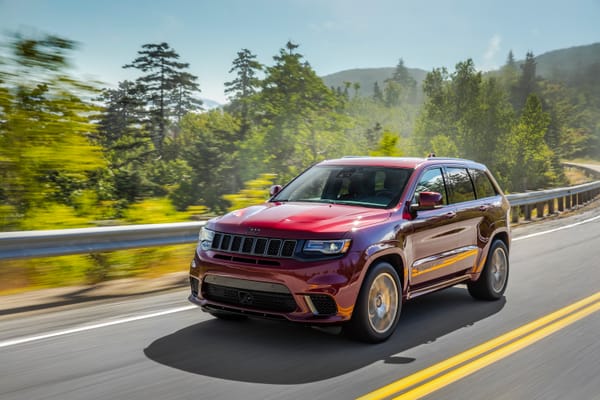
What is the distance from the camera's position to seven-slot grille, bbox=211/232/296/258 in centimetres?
546

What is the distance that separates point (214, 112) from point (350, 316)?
100774 mm

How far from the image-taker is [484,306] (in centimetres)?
771

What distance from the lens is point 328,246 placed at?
5477 millimetres

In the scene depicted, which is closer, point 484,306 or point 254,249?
point 254,249

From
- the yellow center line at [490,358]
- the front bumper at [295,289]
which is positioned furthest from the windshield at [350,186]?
the yellow center line at [490,358]

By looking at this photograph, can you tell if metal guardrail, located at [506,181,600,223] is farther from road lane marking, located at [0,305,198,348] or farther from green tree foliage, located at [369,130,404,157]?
road lane marking, located at [0,305,198,348]

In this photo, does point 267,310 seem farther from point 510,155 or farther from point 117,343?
point 510,155

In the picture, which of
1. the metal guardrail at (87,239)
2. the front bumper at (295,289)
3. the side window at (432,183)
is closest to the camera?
the front bumper at (295,289)

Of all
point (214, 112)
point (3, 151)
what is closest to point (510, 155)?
point (214, 112)

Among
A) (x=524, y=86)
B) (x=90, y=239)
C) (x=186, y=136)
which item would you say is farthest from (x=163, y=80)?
(x=524, y=86)

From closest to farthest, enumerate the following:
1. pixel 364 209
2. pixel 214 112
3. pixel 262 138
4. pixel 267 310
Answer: pixel 267 310
pixel 364 209
pixel 262 138
pixel 214 112

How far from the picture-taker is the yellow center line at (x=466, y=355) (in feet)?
15.2

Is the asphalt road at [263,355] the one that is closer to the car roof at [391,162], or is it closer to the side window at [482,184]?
the side window at [482,184]

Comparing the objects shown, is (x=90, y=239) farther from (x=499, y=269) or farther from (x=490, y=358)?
(x=499, y=269)
